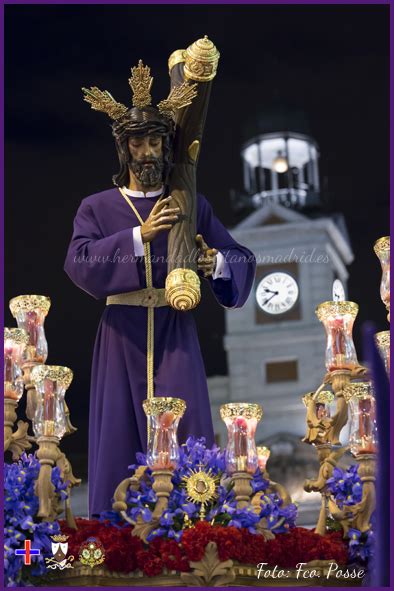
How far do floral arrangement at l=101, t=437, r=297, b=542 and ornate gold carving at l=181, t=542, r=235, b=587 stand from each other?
114mm

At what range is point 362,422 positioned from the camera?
6062mm

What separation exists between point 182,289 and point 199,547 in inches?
50.8

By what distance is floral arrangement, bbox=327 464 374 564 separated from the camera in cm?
602

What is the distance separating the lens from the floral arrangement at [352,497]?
602 cm

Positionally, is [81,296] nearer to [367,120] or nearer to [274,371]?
[367,120]

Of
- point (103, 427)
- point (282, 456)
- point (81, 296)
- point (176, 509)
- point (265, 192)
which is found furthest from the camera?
point (265, 192)

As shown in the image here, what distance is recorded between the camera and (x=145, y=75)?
702 cm

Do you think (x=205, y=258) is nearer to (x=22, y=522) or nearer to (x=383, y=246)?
(x=383, y=246)

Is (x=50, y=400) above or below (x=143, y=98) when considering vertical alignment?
below

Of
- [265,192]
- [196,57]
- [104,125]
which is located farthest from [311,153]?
[196,57]

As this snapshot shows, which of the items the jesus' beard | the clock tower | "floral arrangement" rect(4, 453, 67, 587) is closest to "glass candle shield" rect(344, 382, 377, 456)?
"floral arrangement" rect(4, 453, 67, 587)

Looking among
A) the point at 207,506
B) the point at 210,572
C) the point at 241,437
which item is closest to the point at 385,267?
the point at 241,437

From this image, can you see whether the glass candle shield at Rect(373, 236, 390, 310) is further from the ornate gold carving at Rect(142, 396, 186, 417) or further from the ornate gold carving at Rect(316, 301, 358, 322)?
the ornate gold carving at Rect(142, 396, 186, 417)

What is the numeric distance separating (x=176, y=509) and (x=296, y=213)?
2238 cm
